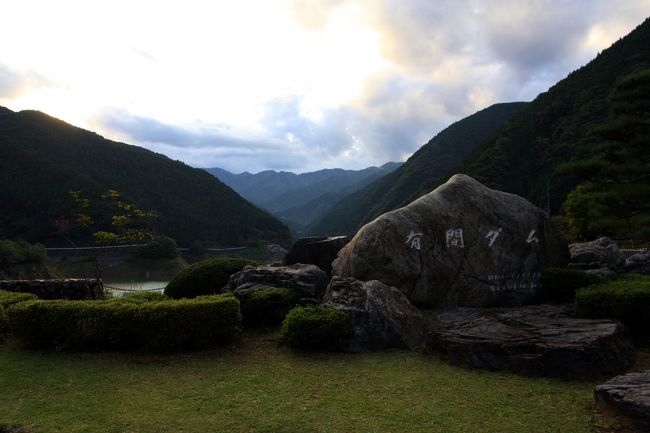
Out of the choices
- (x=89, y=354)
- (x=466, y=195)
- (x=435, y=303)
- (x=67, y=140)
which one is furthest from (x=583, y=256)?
(x=67, y=140)

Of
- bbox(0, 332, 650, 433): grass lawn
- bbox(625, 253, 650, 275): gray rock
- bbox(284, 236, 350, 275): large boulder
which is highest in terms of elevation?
bbox(284, 236, 350, 275): large boulder

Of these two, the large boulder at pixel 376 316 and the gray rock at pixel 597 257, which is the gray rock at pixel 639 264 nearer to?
the gray rock at pixel 597 257

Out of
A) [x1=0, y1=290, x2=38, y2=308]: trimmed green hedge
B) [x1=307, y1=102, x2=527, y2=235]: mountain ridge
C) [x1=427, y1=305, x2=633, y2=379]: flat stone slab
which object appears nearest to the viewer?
[x1=427, y1=305, x2=633, y2=379]: flat stone slab

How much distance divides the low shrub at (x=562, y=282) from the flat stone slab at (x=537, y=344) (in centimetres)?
235

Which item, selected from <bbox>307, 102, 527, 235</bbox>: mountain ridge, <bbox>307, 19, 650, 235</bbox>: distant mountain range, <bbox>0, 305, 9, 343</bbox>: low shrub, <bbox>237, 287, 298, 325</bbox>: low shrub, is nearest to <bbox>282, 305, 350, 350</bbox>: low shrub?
<bbox>237, 287, 298, 325</bbox>: low shrub

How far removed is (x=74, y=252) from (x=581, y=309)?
70238 millimetres

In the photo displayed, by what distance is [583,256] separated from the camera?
49.2 feet

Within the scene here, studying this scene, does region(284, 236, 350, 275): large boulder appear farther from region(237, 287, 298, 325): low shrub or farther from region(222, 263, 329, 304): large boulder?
region(237, 287, 298, 325): low shrub

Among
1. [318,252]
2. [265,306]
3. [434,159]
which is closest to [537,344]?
[265,306]

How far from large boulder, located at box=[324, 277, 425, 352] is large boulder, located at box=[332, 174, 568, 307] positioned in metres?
1.19

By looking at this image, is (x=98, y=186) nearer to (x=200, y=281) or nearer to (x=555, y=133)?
(x=555, y=133)

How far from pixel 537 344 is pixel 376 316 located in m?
3.04

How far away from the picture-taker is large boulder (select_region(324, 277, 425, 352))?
30.3ft

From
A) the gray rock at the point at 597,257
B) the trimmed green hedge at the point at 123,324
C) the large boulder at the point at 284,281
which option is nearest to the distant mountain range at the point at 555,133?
the gray rock at the point at 597,257
